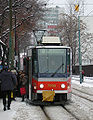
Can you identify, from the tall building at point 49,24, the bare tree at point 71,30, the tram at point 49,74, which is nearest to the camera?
the tram at point 49,74

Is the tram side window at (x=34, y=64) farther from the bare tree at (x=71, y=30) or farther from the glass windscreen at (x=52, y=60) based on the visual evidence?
the bare tree at (x=71, y=30)

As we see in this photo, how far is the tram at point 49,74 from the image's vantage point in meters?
13.0

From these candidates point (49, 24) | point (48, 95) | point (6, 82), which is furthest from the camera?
point (49, 24)

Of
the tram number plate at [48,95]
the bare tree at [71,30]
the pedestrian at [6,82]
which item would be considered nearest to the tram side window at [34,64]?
the tram number plate at [48,95]

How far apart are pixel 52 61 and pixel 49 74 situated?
1.99ft

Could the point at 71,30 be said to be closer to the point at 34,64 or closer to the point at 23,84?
the point at 23,84

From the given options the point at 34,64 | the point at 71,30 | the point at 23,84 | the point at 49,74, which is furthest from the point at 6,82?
the point at 71,30

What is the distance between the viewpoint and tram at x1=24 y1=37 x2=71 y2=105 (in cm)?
1296

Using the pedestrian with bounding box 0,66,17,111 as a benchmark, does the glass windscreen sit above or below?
above

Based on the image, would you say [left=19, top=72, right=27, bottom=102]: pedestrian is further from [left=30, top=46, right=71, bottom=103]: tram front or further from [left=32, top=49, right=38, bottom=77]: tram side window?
[left=32, top=49, right=38, bottom=77]: tram side window

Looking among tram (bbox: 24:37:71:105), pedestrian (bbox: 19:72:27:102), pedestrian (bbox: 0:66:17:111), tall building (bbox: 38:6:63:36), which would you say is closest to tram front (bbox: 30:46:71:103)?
tram (bbox: 24:37:71:105)

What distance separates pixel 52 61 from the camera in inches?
521

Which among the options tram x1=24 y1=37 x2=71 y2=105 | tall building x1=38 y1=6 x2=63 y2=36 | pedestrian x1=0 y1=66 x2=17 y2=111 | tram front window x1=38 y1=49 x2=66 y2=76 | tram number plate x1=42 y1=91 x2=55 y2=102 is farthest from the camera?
tall building x1=38 y1=6 x2=63 y2=36

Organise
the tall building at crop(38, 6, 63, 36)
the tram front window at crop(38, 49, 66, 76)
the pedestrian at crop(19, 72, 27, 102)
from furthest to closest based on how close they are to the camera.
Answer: the tall building at crop(38, 6, 63, 36), the pedestrian at crop(19, 72, 27, 102), the tram front window at crop(38, 49, 66, 76)
